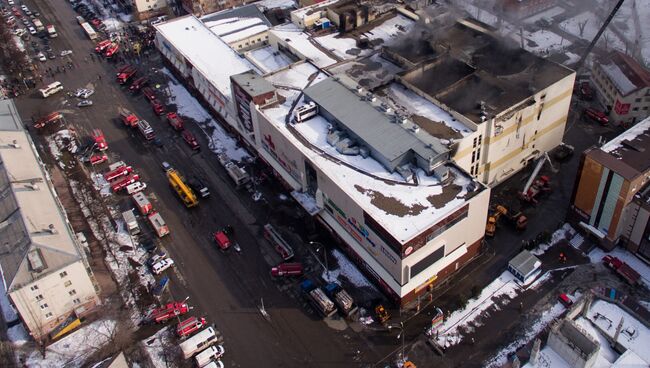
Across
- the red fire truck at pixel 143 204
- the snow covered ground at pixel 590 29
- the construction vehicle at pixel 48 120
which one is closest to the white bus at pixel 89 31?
the construction vehicle at pixel 48 120

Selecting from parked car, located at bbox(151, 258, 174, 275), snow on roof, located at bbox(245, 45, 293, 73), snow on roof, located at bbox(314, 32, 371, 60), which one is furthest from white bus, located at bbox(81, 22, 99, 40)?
parked car, located at bbox(151, 258, 174, 275)

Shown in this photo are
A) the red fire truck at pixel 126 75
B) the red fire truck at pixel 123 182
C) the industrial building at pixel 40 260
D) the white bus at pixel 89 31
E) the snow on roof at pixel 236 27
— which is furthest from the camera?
the white bus at pixel 89 31

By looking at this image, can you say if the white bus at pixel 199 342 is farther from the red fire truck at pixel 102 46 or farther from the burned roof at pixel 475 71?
the red fire truck at pixel 102 46

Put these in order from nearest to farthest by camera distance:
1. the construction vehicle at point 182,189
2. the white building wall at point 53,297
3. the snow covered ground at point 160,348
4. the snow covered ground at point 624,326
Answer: the snow covered ground at point 624,326, the white building wall at point 53,297, the snow covered ground at point 160,348, the construction vehicle at point 182,189

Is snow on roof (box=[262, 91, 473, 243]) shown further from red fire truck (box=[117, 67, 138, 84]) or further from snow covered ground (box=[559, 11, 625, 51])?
snow covered ground (box=[559, 11, 625, 51])

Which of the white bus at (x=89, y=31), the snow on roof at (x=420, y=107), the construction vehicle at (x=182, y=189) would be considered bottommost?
the construction vehicle at (x=182, y=189)

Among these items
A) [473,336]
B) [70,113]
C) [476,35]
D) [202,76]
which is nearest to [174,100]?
[202,76]
